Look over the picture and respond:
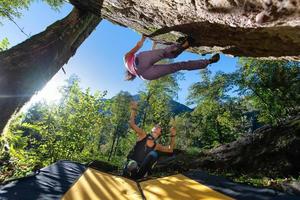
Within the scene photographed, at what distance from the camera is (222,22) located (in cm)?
470

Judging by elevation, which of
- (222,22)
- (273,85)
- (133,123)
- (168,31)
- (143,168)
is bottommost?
(143,168)

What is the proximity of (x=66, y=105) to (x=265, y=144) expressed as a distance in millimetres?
11931

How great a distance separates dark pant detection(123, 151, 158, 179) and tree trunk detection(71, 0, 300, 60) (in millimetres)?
3547

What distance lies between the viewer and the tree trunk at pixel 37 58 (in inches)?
294

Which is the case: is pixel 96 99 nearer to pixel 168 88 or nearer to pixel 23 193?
pixel 23 193

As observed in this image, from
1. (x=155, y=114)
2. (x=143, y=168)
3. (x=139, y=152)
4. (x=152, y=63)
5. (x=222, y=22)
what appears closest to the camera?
(x=222, y=22)

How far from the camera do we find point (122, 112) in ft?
138

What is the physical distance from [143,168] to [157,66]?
11.8 ft

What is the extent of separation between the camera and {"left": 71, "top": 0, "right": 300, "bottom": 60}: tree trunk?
355 cm

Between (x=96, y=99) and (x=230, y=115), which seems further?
(x=230, y=115)

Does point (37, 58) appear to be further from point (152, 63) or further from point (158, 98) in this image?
point (158, 98)

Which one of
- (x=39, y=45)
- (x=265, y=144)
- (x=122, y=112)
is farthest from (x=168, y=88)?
(x=39, y=45)

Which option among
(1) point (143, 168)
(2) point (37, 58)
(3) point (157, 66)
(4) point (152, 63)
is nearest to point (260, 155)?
(1) point (143, 168)

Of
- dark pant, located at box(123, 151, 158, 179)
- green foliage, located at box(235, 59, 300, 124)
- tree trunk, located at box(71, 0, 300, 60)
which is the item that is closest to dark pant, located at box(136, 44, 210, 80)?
tree trunk, located at box(71, 0, 300, 60)
